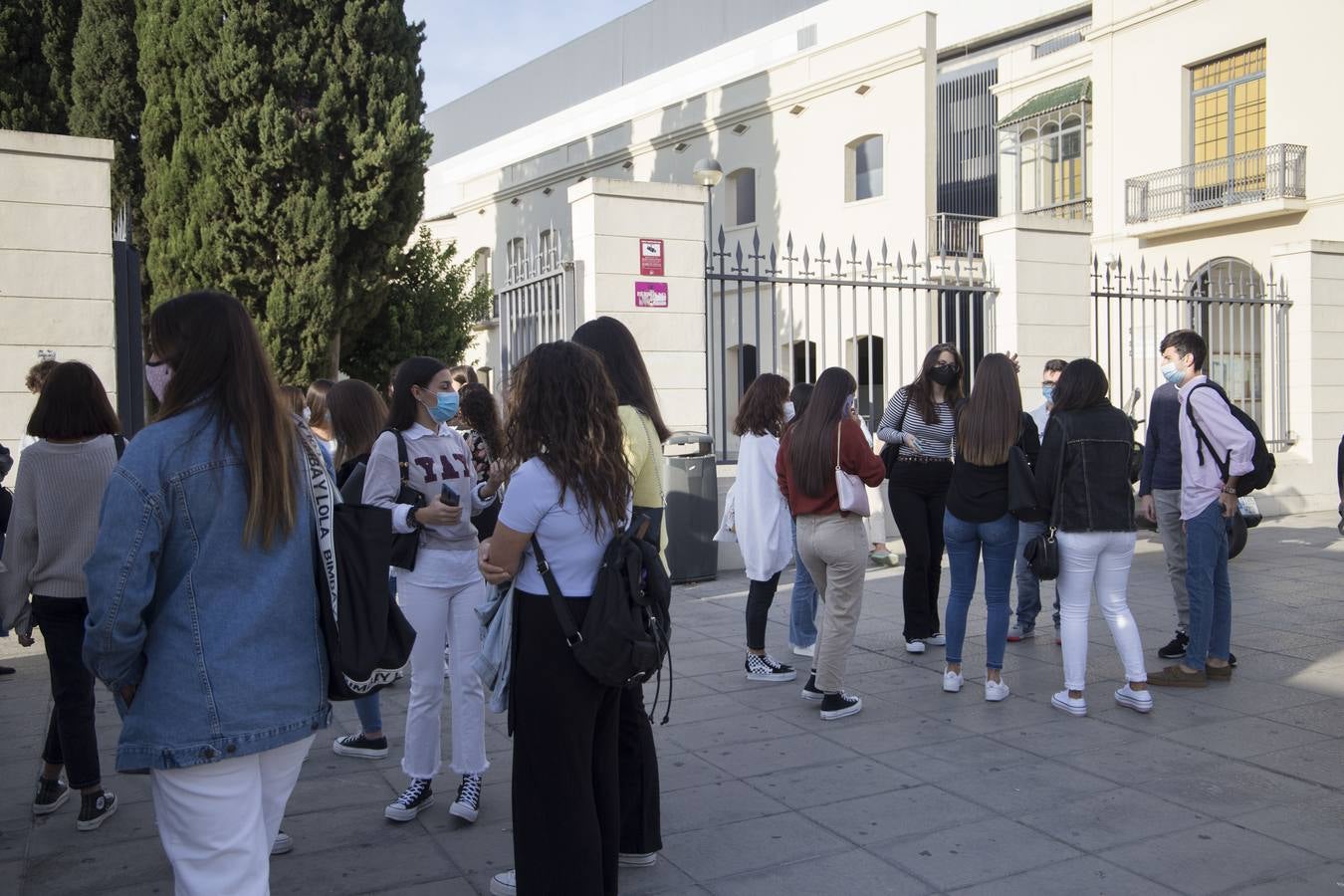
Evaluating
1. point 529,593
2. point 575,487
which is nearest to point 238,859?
point 529,593

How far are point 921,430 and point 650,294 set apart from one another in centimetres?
350

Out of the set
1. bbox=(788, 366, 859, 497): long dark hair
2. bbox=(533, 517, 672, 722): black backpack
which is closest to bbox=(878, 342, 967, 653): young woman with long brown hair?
bbox=(788, 366, 859, 497): long dark hair

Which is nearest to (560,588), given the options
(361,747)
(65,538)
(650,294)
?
(65,538)

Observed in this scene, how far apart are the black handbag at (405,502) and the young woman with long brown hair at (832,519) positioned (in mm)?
2070

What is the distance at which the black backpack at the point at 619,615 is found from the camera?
3.23 metres

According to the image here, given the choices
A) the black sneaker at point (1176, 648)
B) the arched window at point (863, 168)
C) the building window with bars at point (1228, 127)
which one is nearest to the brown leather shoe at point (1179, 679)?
the black sneaker at point (1176, 648)

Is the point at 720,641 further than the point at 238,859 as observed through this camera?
Yes

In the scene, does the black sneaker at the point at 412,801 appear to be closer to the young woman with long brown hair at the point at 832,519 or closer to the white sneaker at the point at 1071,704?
the young woman with long brown hair at the point at 832,519

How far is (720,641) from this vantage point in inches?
295

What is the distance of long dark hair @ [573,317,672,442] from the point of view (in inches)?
158

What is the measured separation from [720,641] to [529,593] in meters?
4.30

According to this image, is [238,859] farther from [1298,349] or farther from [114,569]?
[1298,349]

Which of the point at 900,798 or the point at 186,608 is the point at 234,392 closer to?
the point at 186,608

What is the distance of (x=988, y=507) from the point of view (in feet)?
19.3
